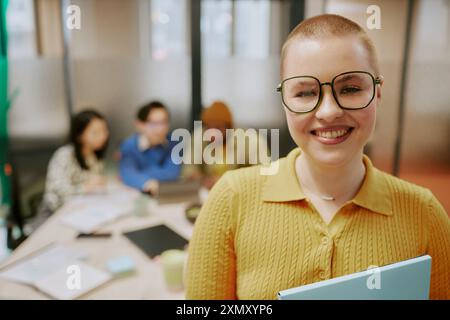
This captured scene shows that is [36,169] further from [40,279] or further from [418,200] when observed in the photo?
[418,200]

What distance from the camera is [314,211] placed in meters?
0.77

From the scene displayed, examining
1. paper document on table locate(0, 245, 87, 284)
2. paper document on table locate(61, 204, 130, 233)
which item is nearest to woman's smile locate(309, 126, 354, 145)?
paper document on table locate(0, 245, 87, 284)

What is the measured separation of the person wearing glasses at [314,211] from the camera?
2.12 ft

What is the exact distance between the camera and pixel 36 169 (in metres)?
3.18

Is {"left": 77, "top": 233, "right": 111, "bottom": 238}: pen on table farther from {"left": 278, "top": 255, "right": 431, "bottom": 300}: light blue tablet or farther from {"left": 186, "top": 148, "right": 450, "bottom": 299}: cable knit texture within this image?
{"left": 278, "top": 255, "right": 431, "bottom": 300}: light blue tablet

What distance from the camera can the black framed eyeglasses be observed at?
628 mm

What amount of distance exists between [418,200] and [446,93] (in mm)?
294

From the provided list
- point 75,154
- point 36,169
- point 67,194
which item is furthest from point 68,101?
point 67,194

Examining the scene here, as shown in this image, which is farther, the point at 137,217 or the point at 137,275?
the point at 137,217

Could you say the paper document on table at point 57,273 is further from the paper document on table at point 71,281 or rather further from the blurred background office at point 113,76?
the blurred background office at point 113,76

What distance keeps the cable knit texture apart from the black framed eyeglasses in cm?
16

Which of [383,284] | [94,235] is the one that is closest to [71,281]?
[94,235]

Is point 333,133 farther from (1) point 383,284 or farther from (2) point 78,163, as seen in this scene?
(2) point 78,163

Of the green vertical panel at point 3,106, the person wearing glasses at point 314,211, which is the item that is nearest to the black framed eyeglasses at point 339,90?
the person wearing glasses at point 314,211
